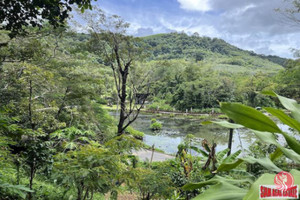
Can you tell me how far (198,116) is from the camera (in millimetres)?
21156

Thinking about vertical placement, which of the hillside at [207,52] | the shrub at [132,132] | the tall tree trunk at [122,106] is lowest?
the shrub at [132,132]

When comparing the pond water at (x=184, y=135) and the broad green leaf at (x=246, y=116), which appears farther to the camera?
the pond water at (x=184, y=135)

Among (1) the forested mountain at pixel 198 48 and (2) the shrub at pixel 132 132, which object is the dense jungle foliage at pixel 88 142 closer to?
(2) the shrub at pixel 132 132

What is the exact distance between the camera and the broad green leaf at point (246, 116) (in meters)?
0.59

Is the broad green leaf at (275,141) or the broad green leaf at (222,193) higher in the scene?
the broad green leaf at (275,141)

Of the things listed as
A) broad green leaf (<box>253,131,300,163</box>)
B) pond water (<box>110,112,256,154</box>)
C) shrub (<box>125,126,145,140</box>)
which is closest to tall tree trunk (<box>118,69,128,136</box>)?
shrub (<box>125,126,145,140</box>)

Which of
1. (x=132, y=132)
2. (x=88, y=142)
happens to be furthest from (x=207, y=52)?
(x=88, y=142)

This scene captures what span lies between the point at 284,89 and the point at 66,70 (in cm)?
1388

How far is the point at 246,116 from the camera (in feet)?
1.96

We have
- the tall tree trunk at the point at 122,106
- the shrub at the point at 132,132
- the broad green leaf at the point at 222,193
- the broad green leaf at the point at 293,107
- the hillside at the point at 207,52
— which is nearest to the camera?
the broad green leaf at the point at 222,193

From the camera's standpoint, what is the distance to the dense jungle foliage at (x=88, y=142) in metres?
0.71

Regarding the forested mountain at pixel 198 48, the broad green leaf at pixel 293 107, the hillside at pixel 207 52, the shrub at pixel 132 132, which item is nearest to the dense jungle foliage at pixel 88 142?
the broad green leaf at pixel 293 107

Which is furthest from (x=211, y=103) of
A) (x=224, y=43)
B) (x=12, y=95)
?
(x=224, y=43)

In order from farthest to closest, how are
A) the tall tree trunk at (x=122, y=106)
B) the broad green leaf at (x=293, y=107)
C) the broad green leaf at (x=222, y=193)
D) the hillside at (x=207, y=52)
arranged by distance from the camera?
the hillside at (x=207, y=52) → the tall tree trunk at (x=122, y=106) → the broad green leaf at (x=293, y=107) → the broad green leaf at (x=222, y=193)
